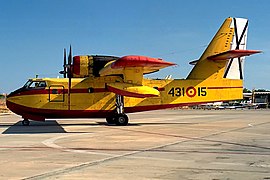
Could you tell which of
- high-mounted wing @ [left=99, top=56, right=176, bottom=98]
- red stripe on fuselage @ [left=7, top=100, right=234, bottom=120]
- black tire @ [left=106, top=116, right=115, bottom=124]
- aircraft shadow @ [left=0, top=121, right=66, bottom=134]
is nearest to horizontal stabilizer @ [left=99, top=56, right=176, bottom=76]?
high-mounted wing @ [left=99, top=56, right=176, bottom=98]

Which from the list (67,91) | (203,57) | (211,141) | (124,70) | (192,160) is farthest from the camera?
(203,57)

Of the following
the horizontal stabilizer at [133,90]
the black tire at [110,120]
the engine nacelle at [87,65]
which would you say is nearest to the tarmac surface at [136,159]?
the horizontal stabilizer at [133,90]


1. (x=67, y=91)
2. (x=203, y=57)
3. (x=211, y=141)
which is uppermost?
(x=203, y=57)

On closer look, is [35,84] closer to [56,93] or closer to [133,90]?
[56,93]

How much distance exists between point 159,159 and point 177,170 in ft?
5.45

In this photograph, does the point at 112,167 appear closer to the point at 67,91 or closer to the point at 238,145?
the point at 238,145

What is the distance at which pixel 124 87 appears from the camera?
21797mm

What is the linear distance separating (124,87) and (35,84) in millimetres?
6006

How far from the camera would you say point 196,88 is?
25.0m

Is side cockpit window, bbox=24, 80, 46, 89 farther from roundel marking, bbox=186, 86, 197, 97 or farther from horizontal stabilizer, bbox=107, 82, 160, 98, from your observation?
roundel marking, bbox=186, 86, 197, 97

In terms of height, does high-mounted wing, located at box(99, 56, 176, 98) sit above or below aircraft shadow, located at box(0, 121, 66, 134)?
above

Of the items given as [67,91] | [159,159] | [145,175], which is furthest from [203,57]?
[145,175]

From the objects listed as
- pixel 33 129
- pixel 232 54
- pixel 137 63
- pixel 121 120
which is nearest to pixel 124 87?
pixel 137 63

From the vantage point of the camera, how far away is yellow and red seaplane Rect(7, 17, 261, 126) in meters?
22.6
